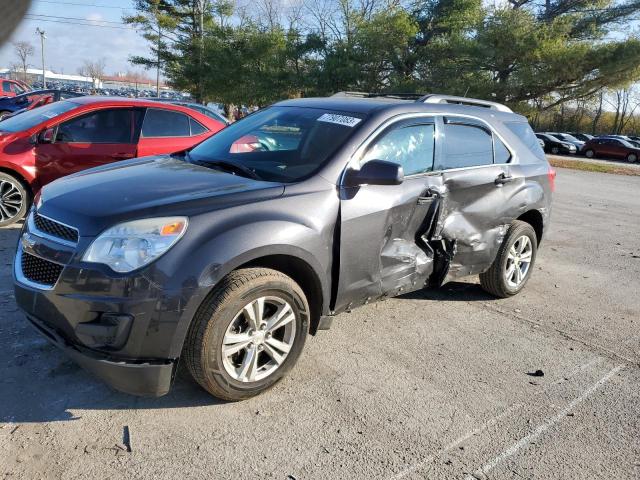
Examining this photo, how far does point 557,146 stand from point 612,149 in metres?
3.36

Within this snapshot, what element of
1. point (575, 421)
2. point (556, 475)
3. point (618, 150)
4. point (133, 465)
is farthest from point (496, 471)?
point (618, 150)

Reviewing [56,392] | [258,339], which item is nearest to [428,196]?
[258,339]

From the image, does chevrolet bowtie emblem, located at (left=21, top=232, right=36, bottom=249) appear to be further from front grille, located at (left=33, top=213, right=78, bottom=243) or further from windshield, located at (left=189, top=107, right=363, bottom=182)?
windshield, located at (left=189, top=107, right=363, bottom=182)

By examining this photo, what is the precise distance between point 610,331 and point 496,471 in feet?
8.31

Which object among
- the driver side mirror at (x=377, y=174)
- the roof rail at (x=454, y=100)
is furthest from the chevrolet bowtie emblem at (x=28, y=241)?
the roof rail at (x=454, y=100)

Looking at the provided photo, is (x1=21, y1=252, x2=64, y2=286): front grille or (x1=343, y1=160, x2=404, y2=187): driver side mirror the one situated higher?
(x1=343, y1=160, x2=404, y2=187): driver side mirror

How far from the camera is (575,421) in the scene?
3.17m

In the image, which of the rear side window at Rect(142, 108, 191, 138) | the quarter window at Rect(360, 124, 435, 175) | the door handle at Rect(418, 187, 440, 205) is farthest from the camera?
the rear side window at Rect(142, 108, 191, 138)

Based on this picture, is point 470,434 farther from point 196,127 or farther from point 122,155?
point 196,127

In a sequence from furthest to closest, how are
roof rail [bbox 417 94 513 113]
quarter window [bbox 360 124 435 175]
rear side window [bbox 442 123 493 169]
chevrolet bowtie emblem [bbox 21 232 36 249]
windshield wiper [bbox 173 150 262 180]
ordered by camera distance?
roof rail [bbox 417 94 513 113] < rear side window [bbox 442 123 493 169] < quarter window [bbox 360 124 435 175] < windshield wiper [bbox 173 150 262 180] < chevrolet bowtie emblem [bbox 21 232 36 249]

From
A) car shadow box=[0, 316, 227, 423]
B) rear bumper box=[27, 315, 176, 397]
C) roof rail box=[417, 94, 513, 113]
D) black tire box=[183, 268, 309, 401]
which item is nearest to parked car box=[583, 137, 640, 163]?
roof rail box=[417, 94, 513, 113]

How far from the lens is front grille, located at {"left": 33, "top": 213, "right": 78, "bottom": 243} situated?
282 cm

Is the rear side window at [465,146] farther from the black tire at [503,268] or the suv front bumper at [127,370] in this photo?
the suv front bumper at [127,370]

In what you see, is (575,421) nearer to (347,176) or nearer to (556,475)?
(556,475)
